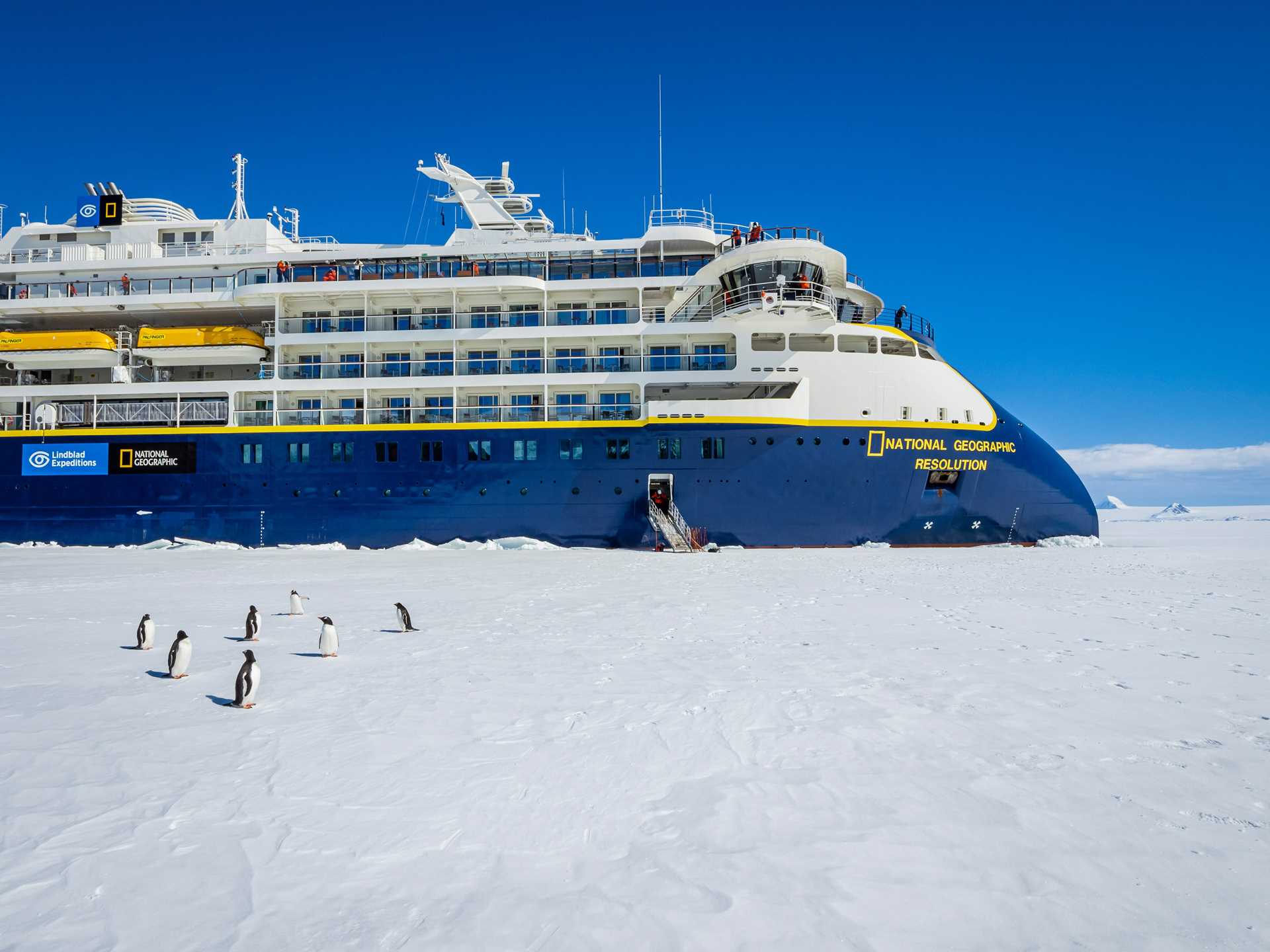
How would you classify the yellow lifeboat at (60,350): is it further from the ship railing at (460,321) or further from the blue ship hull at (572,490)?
the ship railing at (460,321)

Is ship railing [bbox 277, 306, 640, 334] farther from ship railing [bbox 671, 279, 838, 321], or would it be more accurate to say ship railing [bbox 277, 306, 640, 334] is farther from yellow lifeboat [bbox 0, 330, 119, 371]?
yellow lifeboat [bbox 0, 330, 119, 371]

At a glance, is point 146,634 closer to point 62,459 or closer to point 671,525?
point 671,525

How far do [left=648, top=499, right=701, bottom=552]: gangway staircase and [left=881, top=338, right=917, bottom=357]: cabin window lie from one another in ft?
29.8

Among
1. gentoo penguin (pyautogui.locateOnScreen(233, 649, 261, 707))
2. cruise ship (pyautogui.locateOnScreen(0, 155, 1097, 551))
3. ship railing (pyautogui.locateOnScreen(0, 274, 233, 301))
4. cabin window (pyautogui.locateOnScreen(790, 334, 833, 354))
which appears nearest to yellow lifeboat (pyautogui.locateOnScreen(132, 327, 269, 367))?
cruise ship (pyautogui.locateOnScreen(0, 155, 1097, 551))

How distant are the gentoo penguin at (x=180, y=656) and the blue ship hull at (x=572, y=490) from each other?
50.6 ft

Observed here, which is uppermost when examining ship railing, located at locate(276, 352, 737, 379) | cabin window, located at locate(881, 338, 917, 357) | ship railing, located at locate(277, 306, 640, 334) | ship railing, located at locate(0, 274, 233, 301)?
ship railing, located at locate(0, 274, 233, 301)

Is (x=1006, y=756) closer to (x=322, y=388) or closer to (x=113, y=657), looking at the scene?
(x=113, y=657)

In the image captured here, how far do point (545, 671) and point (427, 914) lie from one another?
4.10m

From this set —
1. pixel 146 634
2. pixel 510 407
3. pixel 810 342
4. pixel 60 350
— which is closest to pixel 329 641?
pixel 146 634

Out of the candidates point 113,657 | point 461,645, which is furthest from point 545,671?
point 113,657

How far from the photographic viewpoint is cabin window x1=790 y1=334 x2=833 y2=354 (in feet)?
78.7

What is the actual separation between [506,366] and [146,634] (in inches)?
718

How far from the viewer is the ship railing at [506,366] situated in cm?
2405

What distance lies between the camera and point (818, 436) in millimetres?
21953
